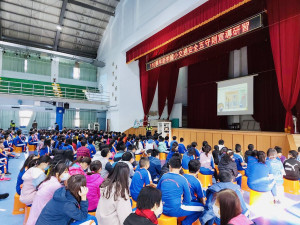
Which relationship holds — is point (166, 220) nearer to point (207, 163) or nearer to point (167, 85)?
point (207, 163)

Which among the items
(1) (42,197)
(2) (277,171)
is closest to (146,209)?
(1) (42,197)

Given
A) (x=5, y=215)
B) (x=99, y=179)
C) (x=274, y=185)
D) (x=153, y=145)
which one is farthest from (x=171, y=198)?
(x=153, y=145)

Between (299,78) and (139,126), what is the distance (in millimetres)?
9383

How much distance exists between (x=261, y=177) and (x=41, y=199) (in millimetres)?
3282

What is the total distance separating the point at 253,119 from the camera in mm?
10477

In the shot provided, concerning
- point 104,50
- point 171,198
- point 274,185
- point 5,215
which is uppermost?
point 104,50

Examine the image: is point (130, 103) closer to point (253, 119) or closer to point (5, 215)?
point (253, 119)

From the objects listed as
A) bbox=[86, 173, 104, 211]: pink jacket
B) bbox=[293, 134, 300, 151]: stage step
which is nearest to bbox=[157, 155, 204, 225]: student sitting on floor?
bbox=[86, 173, 104, 211]: pink jacket

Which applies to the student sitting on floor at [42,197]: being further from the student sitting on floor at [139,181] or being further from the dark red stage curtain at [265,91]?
the dark red stage curtain at [265,91]

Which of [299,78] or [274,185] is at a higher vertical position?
[299,78]

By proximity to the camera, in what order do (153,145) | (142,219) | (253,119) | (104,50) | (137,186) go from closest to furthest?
(142,219) < (137,186) < (153,145) < (253,119) < (104,50)

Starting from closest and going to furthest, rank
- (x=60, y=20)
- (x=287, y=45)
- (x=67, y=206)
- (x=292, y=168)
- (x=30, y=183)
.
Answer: (x=67, y=206) < (x=30, y=183) < (x=292, y=168) < (x=287, y=45) < (x=60, y=20)

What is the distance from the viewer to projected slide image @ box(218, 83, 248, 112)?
10.0 metres

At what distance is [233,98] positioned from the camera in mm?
10547
